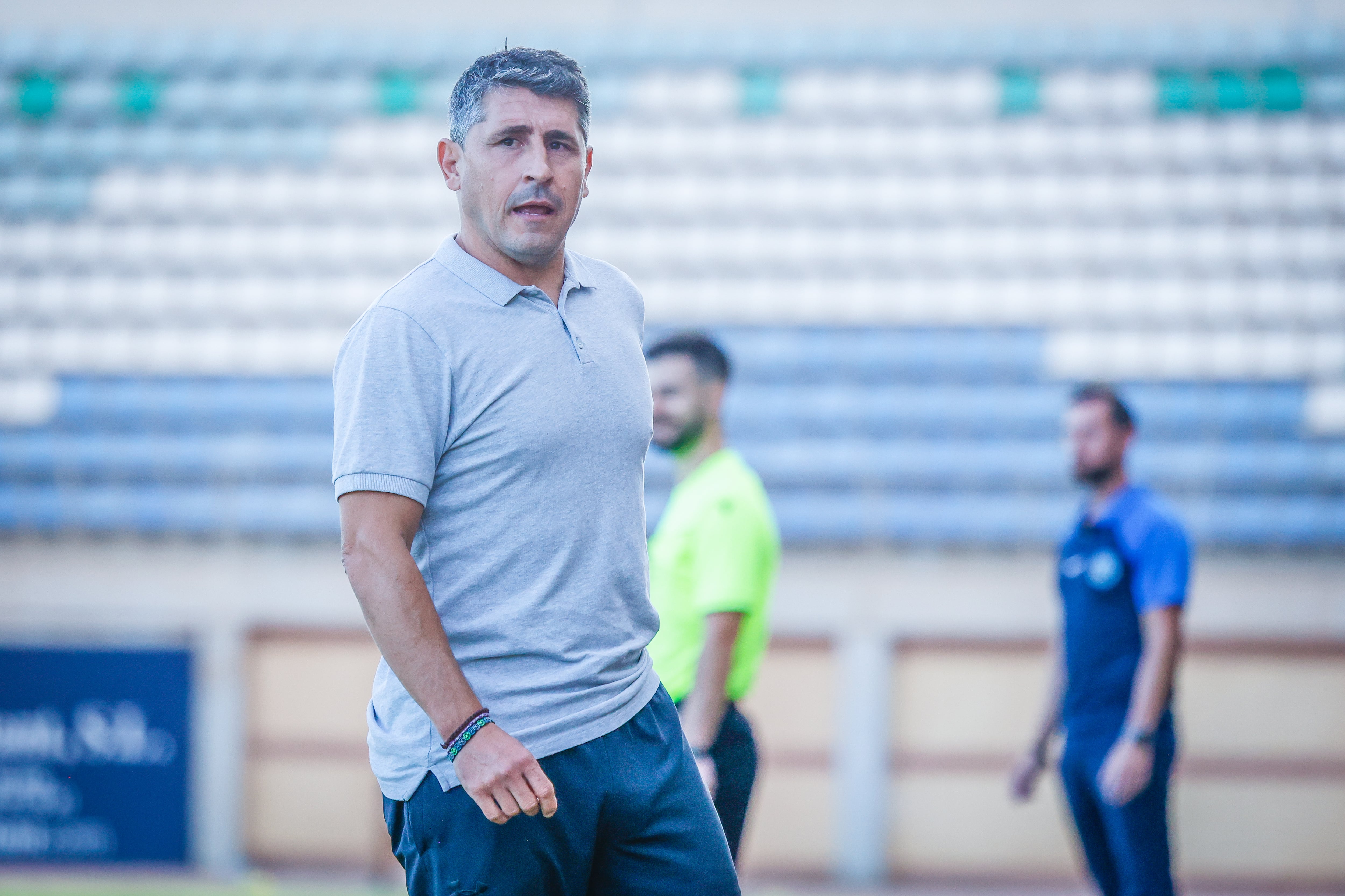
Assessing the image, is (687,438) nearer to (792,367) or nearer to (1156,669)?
(1156,669)

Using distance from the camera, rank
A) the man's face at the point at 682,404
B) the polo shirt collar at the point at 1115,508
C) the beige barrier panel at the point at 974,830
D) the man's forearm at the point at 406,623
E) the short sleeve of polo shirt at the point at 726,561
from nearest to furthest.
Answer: the man's forearm at the point at 406,623
the short sleeve of polo shirt at the point at 726,561
the man's face at the point at 682,404
the polo shirt collar at the point at 1115,508
the beige barrier panel at the point at 974,830

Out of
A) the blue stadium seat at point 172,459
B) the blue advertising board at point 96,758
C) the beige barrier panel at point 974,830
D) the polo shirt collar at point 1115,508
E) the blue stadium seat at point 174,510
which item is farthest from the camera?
the blue stadium seat at point 172,459

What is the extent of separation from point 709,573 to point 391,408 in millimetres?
1280

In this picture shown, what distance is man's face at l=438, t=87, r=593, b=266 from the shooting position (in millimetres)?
1629

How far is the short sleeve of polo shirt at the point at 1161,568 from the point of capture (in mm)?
3205

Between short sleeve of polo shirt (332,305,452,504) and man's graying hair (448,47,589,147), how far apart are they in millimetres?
295

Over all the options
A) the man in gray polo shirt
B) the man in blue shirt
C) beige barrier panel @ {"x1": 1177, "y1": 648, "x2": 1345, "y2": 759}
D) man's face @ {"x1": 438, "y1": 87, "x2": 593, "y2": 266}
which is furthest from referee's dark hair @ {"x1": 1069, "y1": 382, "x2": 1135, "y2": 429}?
man's face @ {"x1": 438, "y1": 87, "x2": 593, "y2": 266}

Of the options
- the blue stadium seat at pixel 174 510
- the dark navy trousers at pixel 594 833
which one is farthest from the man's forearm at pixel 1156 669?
the blue stadium seat at pixel 174 510

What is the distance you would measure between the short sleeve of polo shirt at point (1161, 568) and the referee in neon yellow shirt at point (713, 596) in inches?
40.8

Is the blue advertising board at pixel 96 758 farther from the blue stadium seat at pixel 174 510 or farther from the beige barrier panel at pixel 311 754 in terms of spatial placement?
the blue stadium seat at pixel 174 510

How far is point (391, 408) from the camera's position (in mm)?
1501

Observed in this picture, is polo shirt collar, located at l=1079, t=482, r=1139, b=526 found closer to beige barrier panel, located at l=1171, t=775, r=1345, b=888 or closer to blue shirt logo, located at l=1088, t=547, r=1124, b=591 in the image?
blue shirt logo, located at l=1088, t=547, r=1124, b=591

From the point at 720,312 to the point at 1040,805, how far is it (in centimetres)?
243

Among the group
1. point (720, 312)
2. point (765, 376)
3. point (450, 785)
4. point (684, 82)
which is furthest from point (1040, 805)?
point (450, 785)
